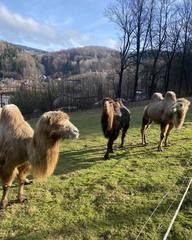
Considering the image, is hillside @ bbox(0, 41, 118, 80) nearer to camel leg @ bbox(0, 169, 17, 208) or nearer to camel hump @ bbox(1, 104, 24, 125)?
camel hump @ bbox(1, 104, 24, 125)

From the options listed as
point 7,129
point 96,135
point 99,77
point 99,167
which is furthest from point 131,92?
point 7,129

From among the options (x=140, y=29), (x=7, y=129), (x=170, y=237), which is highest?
(x=140, y=29)

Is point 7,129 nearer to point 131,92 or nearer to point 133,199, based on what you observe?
point 133,199

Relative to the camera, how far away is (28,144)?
19.8 ft

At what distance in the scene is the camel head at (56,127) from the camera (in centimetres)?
542

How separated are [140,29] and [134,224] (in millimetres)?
32476

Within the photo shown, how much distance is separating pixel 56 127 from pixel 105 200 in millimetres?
1963

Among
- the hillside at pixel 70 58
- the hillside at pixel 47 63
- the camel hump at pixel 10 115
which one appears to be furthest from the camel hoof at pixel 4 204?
the hillside at pixel 70 58

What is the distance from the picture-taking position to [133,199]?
6.70 metres

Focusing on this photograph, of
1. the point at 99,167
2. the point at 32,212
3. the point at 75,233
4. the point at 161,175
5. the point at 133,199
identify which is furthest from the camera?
the point at 99,167

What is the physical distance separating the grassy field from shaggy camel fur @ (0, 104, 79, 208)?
0.67 metres

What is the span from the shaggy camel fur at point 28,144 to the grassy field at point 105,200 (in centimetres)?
67

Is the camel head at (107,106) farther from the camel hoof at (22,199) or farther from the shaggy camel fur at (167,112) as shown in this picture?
the camel hoof at (22,199)

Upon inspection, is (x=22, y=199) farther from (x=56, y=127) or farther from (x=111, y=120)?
(x=111, y=120)
